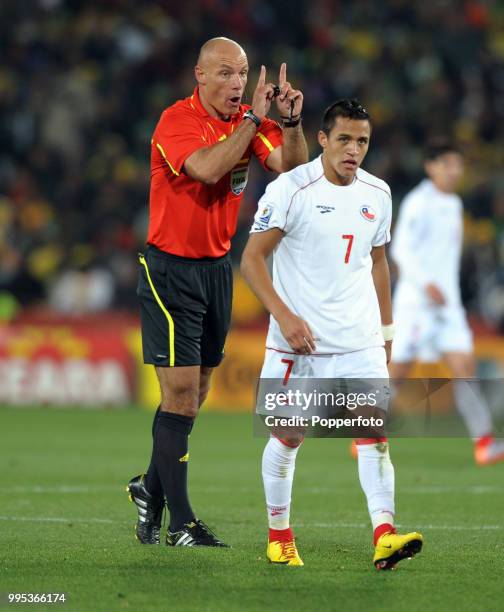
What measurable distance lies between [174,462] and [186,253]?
108 cm

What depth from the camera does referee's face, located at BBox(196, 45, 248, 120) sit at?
6895 millimetres

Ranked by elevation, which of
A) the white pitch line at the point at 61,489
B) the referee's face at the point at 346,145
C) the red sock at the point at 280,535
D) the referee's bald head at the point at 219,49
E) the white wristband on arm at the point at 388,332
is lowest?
the white pitch line at the point at 61,489

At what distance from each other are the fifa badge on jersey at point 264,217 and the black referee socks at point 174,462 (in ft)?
3.99

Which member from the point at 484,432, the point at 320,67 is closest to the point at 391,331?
the point at 484,432

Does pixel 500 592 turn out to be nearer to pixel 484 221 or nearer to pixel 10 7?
pixel 484 221

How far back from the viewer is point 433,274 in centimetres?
1187

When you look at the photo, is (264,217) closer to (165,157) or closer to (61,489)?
(165,157)

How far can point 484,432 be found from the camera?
38.4 feet

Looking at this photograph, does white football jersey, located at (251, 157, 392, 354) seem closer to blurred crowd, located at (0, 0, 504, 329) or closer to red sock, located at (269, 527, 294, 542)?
red sock, located at (269, 527, 294, 542)

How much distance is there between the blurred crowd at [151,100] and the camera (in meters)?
18.0

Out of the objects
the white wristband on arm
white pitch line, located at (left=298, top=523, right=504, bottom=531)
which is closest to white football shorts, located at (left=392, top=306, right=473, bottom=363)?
white pitch line, located at (left=298, top=523, right=504, bottom=531)

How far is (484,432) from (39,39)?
11.9 meters

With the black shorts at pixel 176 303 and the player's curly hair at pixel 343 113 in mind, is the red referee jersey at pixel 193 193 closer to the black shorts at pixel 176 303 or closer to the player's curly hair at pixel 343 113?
the black shorts at pixel 176 303

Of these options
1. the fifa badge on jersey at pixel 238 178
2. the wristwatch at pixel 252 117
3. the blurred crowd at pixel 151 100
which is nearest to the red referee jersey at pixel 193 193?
the fifa badge on jersey at pixel 238 178
